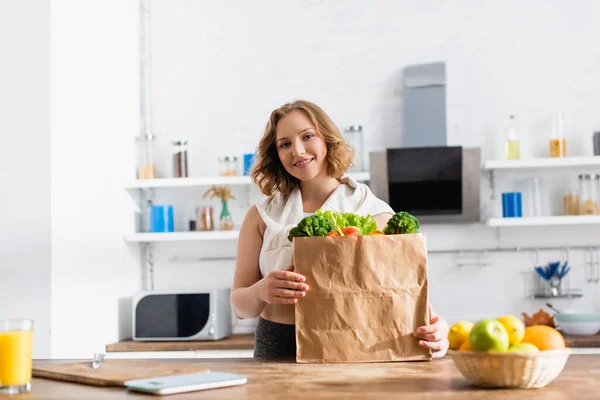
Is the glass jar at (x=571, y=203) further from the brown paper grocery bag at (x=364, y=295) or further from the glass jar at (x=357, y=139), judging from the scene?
the brown paper grocery bag at (x=364, y=295)

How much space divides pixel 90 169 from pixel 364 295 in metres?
2.26

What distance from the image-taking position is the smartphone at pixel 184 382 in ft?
4.27

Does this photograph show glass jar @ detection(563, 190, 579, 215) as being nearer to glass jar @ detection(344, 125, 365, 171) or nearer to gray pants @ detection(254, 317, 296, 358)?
glass jar @ detection(344, 125, 365, 171)

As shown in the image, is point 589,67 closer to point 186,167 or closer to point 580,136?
point 580,136

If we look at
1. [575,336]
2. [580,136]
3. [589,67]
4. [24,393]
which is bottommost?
[575,336]

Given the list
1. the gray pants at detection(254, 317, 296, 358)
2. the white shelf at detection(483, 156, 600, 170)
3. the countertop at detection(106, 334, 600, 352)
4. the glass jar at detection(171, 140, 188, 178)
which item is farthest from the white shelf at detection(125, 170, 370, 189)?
the gray pants at detection(254, 317, 296, 358)

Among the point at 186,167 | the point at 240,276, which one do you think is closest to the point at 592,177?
the point at 186,167

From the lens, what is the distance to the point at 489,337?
1.23m

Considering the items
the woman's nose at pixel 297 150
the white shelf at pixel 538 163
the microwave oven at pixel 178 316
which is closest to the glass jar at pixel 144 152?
the microwave oven at pixel 178 316

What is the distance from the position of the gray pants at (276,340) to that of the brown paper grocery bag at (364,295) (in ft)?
1.03

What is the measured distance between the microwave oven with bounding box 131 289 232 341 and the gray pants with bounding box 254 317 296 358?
1790 millimetres

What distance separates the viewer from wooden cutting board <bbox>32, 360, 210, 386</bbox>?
1.43 m

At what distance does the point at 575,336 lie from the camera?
350cm

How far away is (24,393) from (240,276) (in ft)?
2.22
